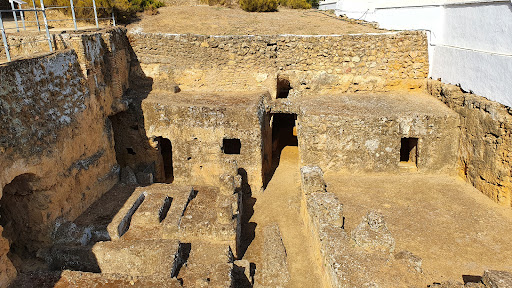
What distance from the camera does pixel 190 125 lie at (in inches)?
410

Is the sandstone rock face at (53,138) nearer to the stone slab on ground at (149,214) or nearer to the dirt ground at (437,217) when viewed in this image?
the stone slab on ground at (149,214)

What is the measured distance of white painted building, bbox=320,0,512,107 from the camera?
26.9 feet

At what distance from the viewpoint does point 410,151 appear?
10.7 metres

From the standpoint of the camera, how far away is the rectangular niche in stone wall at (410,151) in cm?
1020

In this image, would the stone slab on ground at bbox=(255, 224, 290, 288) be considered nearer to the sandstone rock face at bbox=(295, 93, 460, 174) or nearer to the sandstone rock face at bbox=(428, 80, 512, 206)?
the sandstone rock face at bbox=(295, 93, 460, 174)

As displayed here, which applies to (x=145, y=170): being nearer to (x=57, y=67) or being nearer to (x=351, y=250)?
(x=57, y=67)

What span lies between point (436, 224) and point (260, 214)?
4249 mm

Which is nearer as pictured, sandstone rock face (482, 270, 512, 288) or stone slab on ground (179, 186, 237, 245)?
sandstone rock face (482, 270, 512, 288)

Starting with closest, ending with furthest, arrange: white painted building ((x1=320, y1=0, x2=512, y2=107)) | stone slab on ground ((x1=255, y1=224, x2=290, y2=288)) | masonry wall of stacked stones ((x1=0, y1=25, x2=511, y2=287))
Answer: masonry wall of stacked stones ((x1=0, y1=25, x2=511, y2=287)), stone slab on ground ((x1=255, y1=224, x2=290, y2=288)), white painted building ((x1=320, y1=0, x2=512, y2=107))

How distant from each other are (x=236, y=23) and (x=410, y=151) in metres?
7.32

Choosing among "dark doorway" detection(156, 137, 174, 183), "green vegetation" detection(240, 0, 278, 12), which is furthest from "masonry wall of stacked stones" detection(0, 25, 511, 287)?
"green vegetation" detection(240, 0, 278, 12)

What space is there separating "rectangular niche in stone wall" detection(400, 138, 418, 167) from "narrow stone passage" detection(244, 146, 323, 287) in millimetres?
3110

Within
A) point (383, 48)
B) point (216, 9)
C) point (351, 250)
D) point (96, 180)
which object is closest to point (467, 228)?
point (351, 250)

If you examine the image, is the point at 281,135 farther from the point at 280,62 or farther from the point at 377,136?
the point at 377,136
